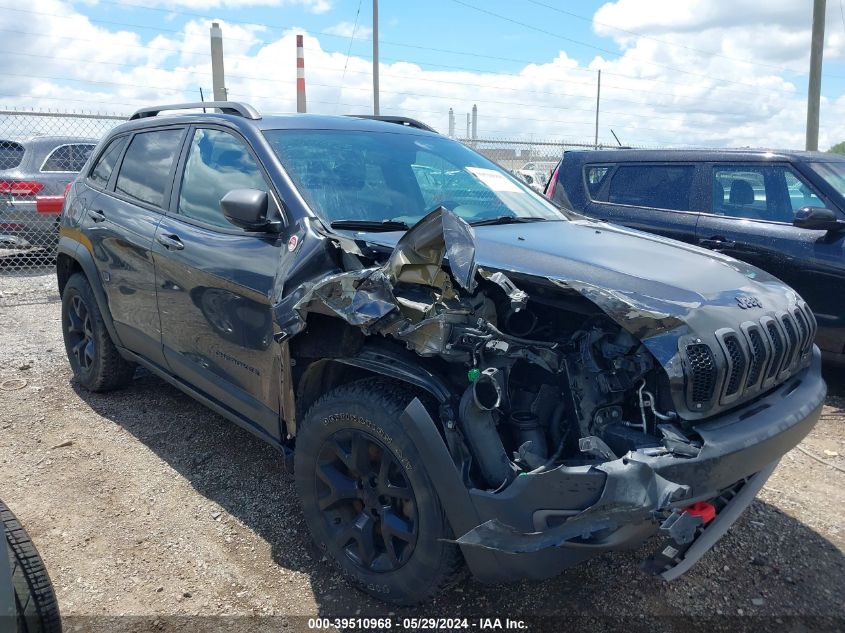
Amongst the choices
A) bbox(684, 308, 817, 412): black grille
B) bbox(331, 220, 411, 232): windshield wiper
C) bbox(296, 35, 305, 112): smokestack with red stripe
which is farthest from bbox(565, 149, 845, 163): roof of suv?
bbox(296, 35, 305, 112): smokestack with red stripe

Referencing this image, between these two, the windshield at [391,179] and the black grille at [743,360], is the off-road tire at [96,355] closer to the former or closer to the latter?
the windshield at [391,179]

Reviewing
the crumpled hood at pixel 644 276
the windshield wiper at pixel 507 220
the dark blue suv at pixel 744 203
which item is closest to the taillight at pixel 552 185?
the dark blue suv at pixel 744 203

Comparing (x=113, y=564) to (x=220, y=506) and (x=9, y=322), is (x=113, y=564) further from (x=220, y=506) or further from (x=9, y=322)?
(x=9, y=322)

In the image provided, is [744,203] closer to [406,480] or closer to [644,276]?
[644,276]

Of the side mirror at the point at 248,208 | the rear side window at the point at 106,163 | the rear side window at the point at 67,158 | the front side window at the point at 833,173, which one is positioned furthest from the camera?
the rear side window at the point at 67,158

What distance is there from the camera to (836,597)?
281 centimetres

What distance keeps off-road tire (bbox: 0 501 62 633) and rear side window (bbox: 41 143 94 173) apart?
8274mm

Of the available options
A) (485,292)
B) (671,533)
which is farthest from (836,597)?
(485,292)

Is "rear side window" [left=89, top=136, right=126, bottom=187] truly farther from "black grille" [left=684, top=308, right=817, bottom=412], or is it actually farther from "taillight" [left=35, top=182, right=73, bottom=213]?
"taillight" [left=35, top=182, right=73, bottom=213]

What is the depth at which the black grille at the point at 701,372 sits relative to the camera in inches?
85.7

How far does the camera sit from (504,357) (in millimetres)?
2346

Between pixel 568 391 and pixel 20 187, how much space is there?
9023mm

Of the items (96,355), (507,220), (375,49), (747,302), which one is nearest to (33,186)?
(96,355)

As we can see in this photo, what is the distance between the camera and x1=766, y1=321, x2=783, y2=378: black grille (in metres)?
2.48
